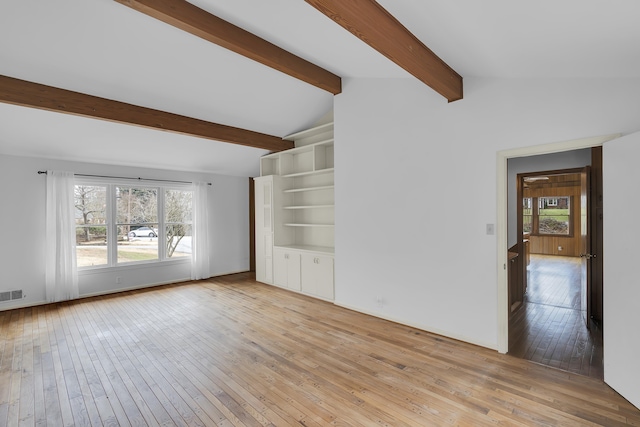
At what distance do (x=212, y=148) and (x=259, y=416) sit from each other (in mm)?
4786

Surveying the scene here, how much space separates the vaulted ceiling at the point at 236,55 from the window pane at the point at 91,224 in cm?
69

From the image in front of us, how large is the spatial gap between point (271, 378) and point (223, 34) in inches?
125

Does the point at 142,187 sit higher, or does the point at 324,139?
the point at 324,139

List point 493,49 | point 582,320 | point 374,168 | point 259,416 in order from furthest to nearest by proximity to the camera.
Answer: point 374,168 → point 582,320 → point 493,49 → point 259,416

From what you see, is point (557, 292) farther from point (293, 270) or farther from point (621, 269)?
point (293, 270)

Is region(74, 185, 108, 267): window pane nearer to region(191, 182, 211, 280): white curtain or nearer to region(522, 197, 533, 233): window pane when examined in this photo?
region(191, 182, 211, 280): white curtain

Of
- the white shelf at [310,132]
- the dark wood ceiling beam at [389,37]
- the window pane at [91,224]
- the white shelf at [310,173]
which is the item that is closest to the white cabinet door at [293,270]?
the white shelf at [310,173]

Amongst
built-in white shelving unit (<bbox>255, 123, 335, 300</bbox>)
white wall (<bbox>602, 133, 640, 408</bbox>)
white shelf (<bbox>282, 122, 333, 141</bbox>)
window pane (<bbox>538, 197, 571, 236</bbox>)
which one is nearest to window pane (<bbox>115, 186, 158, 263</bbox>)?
built-in white shelving unit (<bbox>255, 123, 335, 300</bbox>)

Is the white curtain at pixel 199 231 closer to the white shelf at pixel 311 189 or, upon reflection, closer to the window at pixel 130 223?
the window at pixel 130 223

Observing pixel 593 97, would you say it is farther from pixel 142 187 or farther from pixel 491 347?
pixel 142 187

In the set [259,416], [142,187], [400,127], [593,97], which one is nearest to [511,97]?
[593,97]

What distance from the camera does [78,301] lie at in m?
5.01

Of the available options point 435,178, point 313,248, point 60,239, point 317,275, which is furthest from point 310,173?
point 60,239

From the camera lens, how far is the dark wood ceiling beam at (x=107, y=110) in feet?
10.8
